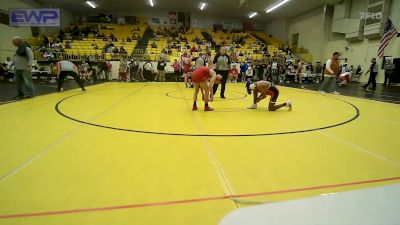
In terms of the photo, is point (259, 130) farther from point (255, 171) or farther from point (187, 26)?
point (187, 26)

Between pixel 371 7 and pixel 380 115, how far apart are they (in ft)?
53.9

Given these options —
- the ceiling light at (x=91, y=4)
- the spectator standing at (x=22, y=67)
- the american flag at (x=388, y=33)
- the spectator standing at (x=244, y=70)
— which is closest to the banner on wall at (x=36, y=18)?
the spectator standing at (x=22, y=67)

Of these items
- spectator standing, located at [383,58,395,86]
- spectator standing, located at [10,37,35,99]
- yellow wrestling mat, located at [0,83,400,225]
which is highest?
spectator standing, located at [383,58,395,86]

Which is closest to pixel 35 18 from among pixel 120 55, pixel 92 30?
pixel 120 55

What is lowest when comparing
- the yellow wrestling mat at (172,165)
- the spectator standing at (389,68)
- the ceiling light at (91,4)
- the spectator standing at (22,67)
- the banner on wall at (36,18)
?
the yellow wrestling mat at (172,165)

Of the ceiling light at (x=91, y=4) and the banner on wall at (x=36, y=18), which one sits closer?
the banner on wall at (x=36, y=18)

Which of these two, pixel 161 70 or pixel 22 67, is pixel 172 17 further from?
pixel 22 67

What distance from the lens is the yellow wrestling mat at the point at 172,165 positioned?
1823 mm

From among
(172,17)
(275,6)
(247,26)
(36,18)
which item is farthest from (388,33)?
(172,17)

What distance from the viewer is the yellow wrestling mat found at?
182 centimetres

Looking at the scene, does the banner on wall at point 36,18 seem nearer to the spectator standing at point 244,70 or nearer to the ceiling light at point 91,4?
the spectator standing at point 244,70

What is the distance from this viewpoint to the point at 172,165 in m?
2.60

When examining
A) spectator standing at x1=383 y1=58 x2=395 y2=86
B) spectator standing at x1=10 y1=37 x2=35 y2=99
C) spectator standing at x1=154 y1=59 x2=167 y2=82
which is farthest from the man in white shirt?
spectator standing at x1=10 y1=37 x2=35 y2=99

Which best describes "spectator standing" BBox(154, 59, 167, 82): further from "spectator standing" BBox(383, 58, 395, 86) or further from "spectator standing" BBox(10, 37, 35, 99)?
"spectator standing" BBox(383, 58, 395, 86)
